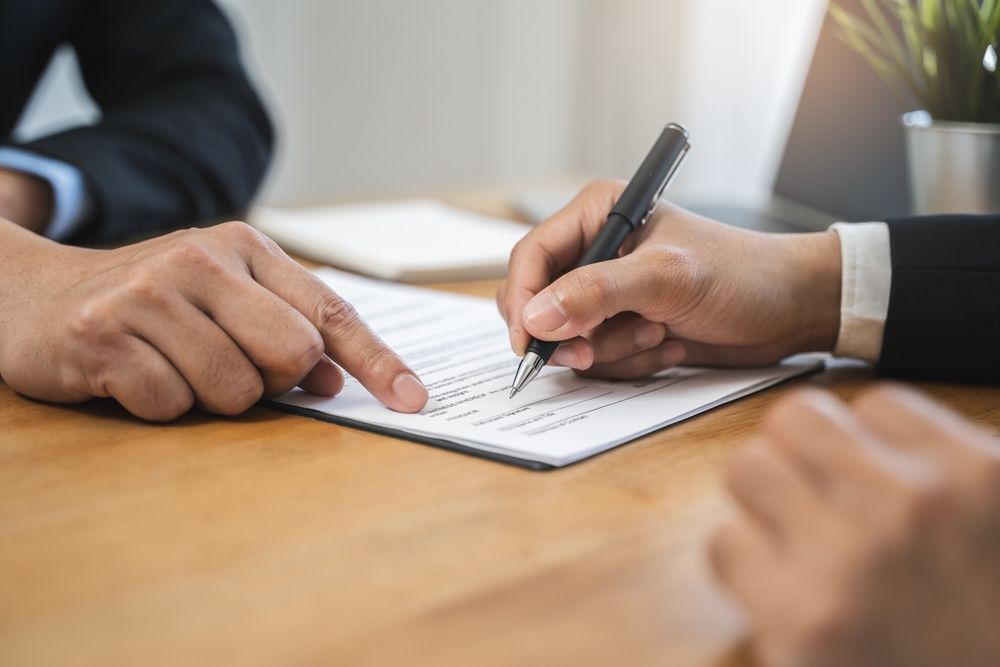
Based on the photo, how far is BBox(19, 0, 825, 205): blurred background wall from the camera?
2340 mm

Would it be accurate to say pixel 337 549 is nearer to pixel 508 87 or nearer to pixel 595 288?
pixel 595 288

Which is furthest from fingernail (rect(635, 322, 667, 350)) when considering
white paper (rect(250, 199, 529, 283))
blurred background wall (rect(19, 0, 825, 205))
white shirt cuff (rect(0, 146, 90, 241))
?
blurred background wall (rect(19, 0, 825, 205))

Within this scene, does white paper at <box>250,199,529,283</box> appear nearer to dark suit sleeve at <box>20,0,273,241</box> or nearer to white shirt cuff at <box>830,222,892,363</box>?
dark suit sleeve at <box>20,0,273,241</box>

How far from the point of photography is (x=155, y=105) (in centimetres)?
134

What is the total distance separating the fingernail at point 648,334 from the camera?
737mm

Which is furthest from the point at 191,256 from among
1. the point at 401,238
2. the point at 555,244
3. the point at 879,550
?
the point at 401,238

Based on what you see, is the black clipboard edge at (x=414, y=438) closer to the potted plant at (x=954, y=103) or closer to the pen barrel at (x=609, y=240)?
the pen barrel at (x=609, y=240)

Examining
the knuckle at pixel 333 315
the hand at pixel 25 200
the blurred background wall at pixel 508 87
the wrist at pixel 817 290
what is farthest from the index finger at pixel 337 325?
the blurred background wall at pixel 508 87

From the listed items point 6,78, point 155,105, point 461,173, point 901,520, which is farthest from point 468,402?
point 461,173

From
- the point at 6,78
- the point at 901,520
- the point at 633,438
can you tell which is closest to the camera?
the point at 901,520

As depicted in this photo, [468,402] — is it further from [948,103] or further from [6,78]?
[6,78]

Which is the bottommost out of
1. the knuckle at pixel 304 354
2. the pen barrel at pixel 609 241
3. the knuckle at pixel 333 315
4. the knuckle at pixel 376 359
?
the knuckle at pixel 376 359

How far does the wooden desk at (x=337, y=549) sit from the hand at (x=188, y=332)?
0.02m

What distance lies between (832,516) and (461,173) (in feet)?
8.83
